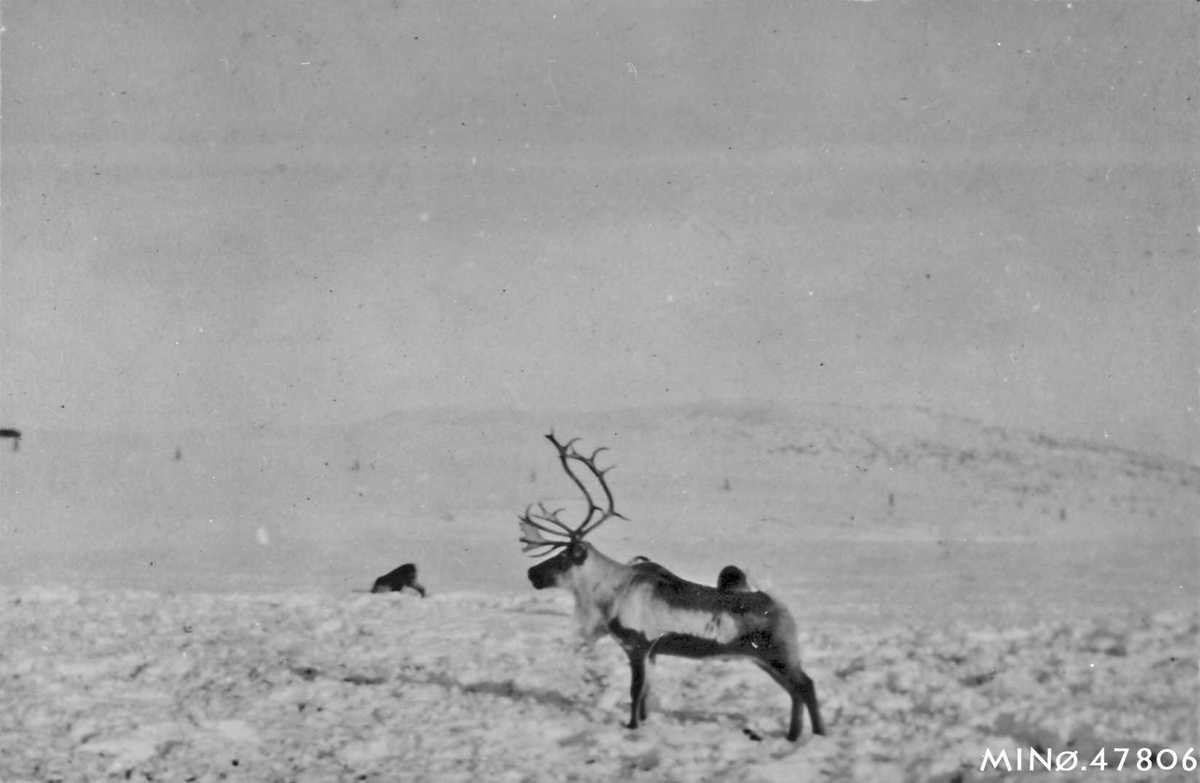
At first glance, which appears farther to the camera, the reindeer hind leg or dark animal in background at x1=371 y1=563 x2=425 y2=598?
dark animal in background at x1=371 y1=563 x2=425 y2=598

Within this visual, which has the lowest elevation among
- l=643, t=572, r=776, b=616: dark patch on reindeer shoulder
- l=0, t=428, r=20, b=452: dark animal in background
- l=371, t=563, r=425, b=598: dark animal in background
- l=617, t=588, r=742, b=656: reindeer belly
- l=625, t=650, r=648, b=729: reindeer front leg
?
l=625, t=650, r=648, b=729: reindeer front leg

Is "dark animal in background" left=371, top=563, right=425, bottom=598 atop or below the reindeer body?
atop

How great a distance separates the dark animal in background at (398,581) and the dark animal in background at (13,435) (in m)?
4.06

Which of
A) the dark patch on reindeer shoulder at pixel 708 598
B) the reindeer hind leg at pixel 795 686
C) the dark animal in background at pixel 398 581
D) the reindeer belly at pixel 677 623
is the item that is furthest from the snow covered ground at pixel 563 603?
the dark patch on reindeer shoulder at pixel 708 598

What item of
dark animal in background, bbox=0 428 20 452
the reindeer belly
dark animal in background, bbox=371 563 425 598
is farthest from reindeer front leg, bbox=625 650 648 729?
dark animal in background, bbox=0 428 20 452

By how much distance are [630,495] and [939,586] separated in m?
5.36

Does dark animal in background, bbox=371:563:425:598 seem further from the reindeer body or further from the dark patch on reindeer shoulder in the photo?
the dark patch on reindeer shoulder

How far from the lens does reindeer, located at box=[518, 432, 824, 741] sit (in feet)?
Result: 20.0

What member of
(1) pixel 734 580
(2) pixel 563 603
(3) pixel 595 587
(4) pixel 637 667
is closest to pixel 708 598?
(1) pixel 734 580

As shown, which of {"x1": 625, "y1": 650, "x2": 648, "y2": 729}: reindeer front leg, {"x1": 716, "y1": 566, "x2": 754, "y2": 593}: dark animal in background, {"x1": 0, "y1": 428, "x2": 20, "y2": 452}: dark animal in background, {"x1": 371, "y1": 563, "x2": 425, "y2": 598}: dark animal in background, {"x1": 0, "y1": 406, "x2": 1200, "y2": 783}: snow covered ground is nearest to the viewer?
{"x1": 0, "y1": 406, "x2": 1200, "y2": 783}: snow covered ground

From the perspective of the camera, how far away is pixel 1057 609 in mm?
10352

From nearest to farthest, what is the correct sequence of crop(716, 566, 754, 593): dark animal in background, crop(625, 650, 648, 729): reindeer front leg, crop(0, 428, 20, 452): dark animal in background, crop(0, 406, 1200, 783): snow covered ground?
crop(0, 406, 1200, 783): snow covered ground
crop(625, 650, 648, 729): reindeer front leg
crop(716, 566, 754, 593): dark animal in background
crop(0, 428, 20, 452): dark animal in background

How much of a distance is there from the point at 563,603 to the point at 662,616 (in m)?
4.51

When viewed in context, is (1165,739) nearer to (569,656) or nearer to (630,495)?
(569,656)
